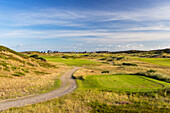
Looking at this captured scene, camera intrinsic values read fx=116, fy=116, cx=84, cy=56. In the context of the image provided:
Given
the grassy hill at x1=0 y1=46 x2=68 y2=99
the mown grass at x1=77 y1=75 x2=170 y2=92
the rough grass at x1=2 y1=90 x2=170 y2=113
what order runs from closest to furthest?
the rough grass at x1=2 y1=90 x2=170 y2=113, the grassy hill at x1=0 y1=46 x2=68 y2=99, the mown grass at x1=77 y1=75 x2=170 y2=92

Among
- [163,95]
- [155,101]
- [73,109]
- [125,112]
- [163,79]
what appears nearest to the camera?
[125,112]

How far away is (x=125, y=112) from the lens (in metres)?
11.2

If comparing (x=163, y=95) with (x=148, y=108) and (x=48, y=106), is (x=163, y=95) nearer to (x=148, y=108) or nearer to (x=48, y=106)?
(x=148, y=108)

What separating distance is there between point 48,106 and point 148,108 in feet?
34.6

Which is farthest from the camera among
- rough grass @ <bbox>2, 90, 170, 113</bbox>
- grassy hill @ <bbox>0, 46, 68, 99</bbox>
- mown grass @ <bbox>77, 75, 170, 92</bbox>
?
mown grass @ <bbox>77, 75, 170, 92</bbox>

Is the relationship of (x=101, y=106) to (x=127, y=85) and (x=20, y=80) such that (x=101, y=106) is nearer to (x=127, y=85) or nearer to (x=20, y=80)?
(x=127, y=85)

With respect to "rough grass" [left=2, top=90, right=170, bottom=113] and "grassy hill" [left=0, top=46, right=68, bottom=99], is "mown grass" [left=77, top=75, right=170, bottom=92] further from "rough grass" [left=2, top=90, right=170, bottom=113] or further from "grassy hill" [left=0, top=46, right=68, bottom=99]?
"grassy hill" [left=0, top=46, right=68, bottom=99]

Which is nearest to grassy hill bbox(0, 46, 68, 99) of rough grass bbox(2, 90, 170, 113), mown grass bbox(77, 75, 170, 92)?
rough grass bbox(2, 90, 170, 113)

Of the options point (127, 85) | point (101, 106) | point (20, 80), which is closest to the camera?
point (101, 106)

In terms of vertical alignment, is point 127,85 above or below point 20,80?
below

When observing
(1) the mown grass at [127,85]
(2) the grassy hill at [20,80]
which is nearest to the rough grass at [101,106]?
(1) the mown grass at [127,85]

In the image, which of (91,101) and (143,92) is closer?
(91,101)

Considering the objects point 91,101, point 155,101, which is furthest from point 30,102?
point 155,101

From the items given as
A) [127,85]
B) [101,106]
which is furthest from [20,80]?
[127,85]
